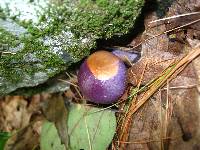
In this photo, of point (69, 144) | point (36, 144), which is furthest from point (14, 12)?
point (36, 144)

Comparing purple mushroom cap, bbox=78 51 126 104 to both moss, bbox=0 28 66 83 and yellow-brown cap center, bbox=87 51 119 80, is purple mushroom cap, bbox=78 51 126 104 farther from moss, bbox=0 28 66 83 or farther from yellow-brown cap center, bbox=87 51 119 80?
moss, bbox=0 28 66 83

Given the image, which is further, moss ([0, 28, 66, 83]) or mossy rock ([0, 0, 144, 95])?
moss ([0, 28, 66, 83])

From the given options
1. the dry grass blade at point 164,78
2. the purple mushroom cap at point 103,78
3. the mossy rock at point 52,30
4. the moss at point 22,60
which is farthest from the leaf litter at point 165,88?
Result: the moss at point 22,60

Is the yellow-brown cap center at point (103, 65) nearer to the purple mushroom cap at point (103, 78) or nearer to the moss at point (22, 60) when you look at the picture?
the purple mushroom cap at point (103, 78)

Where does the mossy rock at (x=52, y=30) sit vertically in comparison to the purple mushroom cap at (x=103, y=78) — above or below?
above

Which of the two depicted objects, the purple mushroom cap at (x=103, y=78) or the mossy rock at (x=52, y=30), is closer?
the mossy rock at (x=52, y=30)

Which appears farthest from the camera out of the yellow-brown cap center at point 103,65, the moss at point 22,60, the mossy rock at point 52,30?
the yellow-brown cap center at point 103,65

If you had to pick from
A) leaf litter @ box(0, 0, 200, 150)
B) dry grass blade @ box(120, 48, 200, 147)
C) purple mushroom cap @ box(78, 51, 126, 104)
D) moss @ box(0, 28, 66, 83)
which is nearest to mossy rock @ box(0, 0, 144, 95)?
moss @ box(0, 28, 66, 83)

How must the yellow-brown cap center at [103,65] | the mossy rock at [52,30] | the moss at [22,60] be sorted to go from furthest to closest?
the yellow-brown cap center at [103,65] → the moss at [22,60] → the mossy rock at [52,30]
